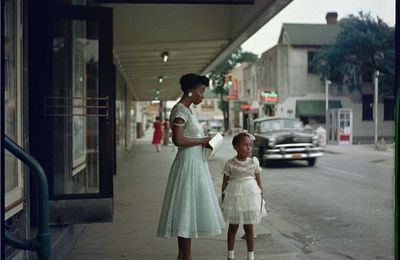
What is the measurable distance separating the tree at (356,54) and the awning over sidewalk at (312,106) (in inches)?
55.2

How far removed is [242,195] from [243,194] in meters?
0.01

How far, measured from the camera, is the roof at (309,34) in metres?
41.5

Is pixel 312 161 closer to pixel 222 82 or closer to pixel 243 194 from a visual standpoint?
pixel 243 194

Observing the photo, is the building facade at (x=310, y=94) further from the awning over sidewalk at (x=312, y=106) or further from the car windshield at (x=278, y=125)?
the car windshield at (x=278, y=125)

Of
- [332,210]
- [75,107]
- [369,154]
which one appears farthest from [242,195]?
[369,154]

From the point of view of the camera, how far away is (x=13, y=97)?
4336 millimetres

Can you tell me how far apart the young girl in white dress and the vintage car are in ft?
38.9

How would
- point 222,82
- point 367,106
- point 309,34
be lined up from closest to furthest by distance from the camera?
point 367,106 → point 309,34 → point 222,82

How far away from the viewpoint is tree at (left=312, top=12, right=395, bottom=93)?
123ft

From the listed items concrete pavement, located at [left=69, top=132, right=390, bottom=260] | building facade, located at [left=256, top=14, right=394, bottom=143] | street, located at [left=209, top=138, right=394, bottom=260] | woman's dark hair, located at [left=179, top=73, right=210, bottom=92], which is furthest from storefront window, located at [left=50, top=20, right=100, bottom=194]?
building facade, located at [left=256, top=14, right=394, bottom=143]

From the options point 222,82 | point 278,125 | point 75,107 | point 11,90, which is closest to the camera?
point 11,90

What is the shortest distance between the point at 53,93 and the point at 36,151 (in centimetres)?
66

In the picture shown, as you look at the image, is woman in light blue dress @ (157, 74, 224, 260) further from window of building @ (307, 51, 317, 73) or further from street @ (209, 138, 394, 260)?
window of building @ (307, 51, 317, 73)

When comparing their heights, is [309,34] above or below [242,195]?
above
